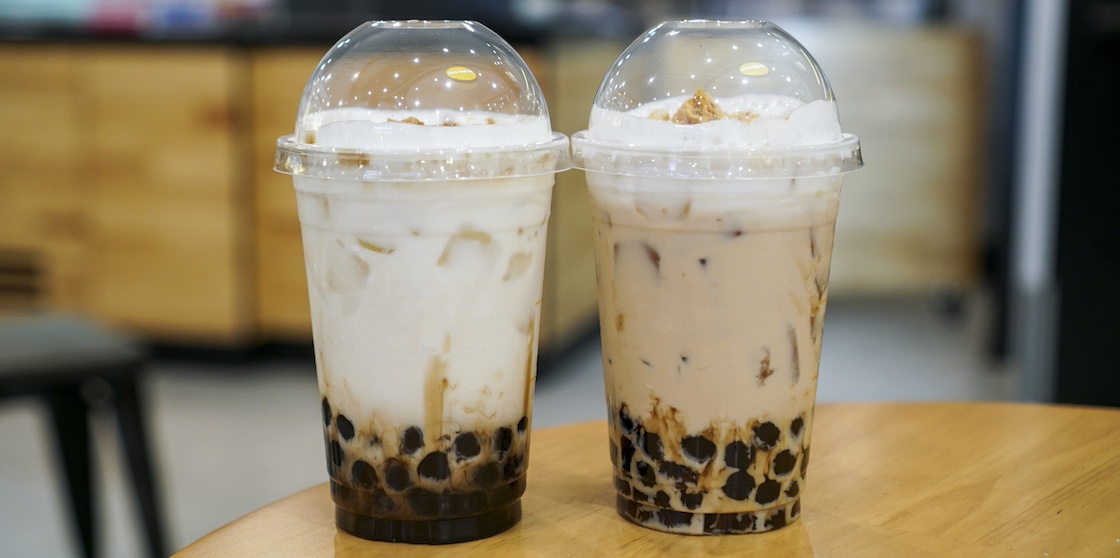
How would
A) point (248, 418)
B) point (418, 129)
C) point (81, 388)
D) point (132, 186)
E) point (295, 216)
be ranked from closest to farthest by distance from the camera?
point (418, 129) → point (81, 388) → point (248, 418) → point (295, 216) → point (132, 186)

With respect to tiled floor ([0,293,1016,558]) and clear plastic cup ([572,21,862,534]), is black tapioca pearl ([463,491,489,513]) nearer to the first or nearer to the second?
clear plastic cup ([572,21,862,534])

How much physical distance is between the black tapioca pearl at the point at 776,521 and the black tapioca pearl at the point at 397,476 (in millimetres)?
249

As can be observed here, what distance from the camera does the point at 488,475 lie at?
0.81 metres

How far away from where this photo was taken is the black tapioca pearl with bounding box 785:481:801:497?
820 mm

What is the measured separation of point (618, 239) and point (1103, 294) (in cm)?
216

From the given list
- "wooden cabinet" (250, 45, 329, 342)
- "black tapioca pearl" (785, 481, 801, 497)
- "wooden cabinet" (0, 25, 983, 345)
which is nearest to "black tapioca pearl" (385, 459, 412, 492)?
"black tapioca pearl" (785, 481, 801, 497)

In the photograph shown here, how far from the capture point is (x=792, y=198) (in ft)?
2.54

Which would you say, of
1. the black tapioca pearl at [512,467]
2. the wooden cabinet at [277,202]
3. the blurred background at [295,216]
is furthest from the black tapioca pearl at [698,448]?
the wooden cabinet at [277,202]

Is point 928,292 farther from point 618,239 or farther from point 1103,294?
point 618,239

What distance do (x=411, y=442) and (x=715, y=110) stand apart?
0.30m

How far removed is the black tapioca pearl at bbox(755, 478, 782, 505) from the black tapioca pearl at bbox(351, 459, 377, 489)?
262mm

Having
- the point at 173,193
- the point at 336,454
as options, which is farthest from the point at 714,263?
the point at 173,193

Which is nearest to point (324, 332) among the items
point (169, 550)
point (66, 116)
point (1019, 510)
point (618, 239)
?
point (618, 239)

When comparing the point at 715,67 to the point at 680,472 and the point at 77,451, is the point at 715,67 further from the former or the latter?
the point at 77,451
